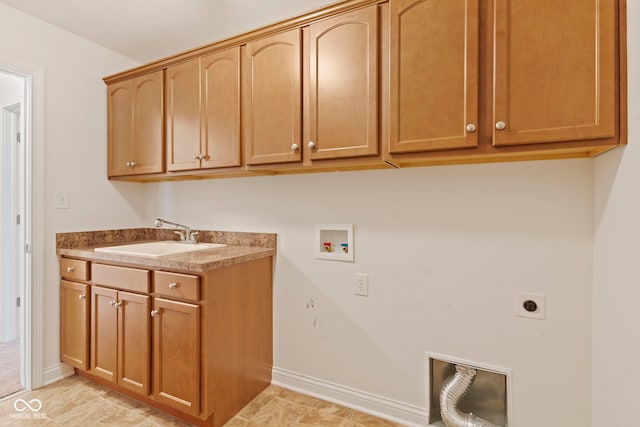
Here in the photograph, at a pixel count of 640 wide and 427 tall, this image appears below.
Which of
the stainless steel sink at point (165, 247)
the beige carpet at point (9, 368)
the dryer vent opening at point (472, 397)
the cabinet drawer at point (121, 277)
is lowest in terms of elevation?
the beige carpet at point (9, 368)

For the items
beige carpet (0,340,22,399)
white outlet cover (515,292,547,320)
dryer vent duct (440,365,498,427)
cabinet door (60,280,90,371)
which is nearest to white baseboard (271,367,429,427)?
dryer vent duct (440,365,498,427)

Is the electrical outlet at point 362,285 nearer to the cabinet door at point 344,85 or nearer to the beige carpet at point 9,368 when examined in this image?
the cabinet door at point 344,85

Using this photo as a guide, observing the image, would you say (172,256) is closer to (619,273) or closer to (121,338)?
(121,338)

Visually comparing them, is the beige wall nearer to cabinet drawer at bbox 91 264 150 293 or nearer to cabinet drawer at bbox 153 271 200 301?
cabinet drawer at bbox 91 264 150 293

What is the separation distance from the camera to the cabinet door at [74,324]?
202cm

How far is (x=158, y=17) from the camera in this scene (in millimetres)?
1994

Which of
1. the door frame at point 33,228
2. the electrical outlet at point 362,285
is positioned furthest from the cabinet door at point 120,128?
the electrical outlet at point 362,285

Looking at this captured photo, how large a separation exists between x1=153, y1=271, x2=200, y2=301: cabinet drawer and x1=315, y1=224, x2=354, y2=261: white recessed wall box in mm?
739

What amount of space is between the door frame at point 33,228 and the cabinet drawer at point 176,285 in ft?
3.28

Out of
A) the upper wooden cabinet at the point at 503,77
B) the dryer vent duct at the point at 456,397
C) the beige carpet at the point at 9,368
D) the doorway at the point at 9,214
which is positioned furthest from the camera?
the doorway at the point at 9,214

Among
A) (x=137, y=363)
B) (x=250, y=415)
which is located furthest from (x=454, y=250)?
A: (x=137, y=363)

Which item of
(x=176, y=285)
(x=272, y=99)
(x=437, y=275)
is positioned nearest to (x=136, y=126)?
(x=272, y=99)

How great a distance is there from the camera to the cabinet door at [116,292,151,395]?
1754mm

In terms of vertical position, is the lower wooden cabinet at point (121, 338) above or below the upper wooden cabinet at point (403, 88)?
below
